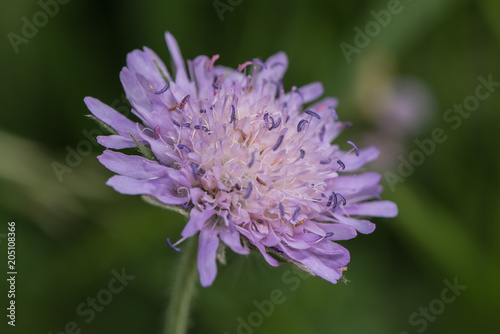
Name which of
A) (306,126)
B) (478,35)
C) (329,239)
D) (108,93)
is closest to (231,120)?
(306,126)

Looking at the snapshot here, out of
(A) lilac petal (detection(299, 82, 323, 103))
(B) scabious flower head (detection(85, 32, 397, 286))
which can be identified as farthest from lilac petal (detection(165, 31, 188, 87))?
(A) lilac petal (detection(299, 82, 323, 103))

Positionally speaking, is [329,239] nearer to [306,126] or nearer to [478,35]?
[306,126]

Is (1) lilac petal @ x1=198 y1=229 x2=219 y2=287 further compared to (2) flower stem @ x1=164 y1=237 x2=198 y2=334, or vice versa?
(2) flower stem @ x1=164 y1=237 x2=198 y2=334

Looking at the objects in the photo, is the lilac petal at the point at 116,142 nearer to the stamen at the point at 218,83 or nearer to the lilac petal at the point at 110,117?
the lilac petal at the point at 110,117

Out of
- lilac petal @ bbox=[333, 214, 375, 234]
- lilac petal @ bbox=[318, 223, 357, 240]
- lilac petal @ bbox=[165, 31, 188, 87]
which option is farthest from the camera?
lilac petal @ bbox=[165, 31, 188, 87]

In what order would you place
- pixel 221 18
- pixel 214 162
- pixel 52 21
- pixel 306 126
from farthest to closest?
pixel 221 18 < pixel 52 21 < pixel 306 126 < pixel 214 162

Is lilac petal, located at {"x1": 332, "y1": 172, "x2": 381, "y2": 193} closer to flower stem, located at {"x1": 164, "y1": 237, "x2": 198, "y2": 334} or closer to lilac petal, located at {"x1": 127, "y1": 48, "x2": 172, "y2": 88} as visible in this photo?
flower stem, located at {"x1": 164, "y1": 237, "x2": 198, "y2": 334}
